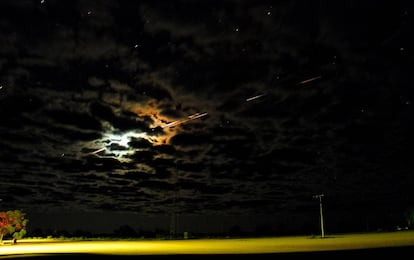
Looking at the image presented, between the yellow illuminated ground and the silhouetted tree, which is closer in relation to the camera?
the yellow illuminated ground

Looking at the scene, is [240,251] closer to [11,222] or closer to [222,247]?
[222,247]

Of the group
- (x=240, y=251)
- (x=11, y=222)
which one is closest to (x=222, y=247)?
(x=240, y=251)

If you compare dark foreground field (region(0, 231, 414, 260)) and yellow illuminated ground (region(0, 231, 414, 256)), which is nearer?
dark foreground field (region(0, 231, 414, 260))

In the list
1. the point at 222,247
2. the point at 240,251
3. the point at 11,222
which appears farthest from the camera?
the point at 11,222

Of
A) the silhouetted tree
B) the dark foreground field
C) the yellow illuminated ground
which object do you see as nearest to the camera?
the dark foreground field

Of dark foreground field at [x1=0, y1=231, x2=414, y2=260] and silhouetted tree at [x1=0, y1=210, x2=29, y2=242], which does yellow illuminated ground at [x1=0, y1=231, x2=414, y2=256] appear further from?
silhouetted tree at [x1=0, y1=210, x2=29, y2=242]

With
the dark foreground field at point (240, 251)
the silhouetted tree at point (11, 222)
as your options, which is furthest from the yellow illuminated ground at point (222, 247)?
the silhouetted tree at point (11, 222)

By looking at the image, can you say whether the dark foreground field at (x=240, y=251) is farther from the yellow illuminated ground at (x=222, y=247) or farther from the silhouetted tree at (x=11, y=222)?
the silhouetted tree at (x=11, y=222)

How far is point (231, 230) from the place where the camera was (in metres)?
141

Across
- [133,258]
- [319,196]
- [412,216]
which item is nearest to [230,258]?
[133,258]

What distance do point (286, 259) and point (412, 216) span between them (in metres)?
113

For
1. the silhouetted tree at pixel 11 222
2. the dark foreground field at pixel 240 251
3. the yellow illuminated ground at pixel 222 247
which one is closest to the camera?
the dark foreground field at pixel 240 251

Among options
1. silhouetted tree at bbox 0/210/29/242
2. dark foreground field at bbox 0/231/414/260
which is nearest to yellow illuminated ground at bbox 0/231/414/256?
dark foreground field at bbox 0/231/414/260

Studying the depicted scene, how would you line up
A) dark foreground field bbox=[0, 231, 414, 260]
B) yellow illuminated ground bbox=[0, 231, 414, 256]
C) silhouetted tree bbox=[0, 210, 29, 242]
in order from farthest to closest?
silhouetted tree bbox=[0, 210, 29, 242] < yellow illuminated ground bbox=[0, 231, 414, 256] < dark foreground field bbox=[0, 231, 414, 260]
